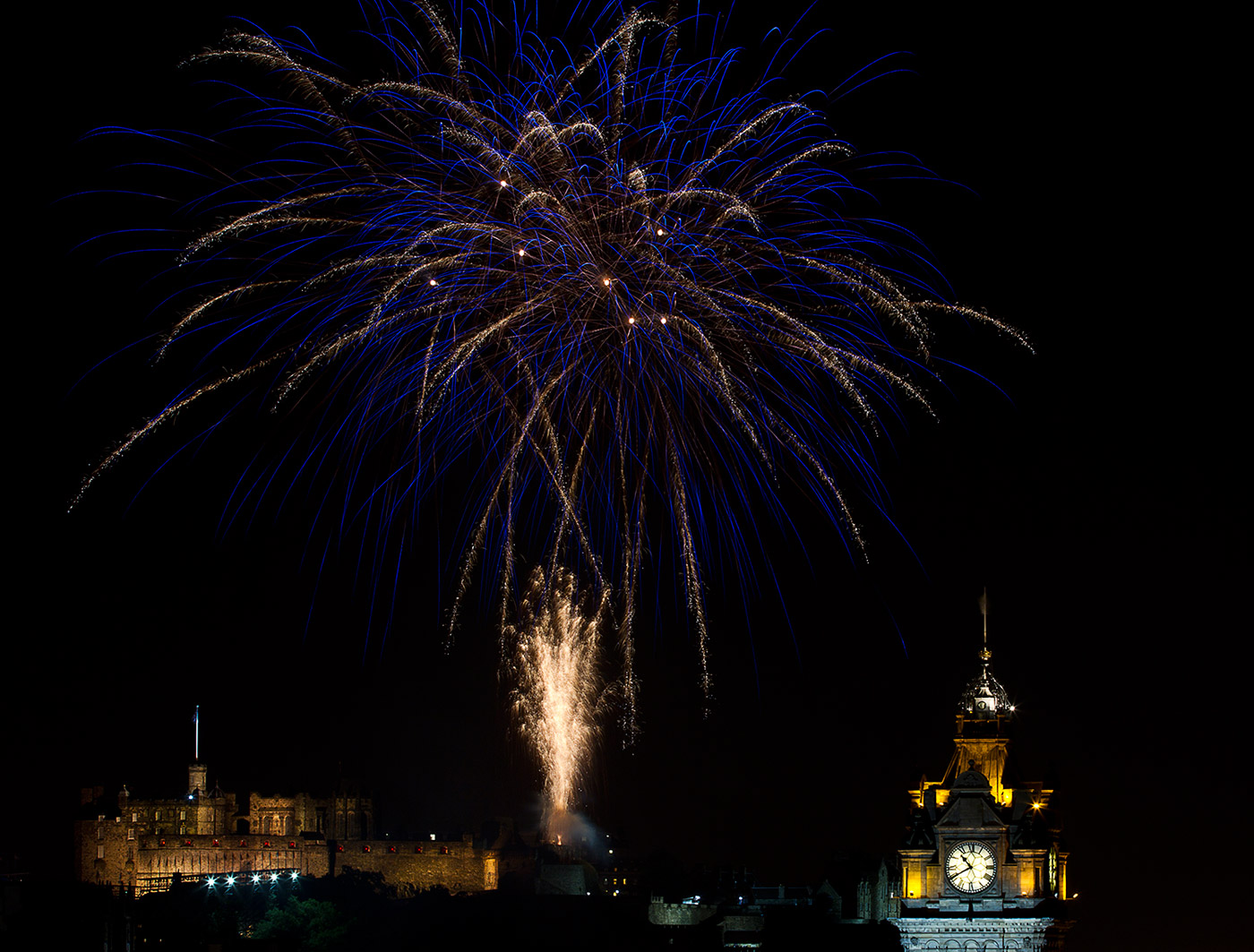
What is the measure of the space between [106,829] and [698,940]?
151 feet

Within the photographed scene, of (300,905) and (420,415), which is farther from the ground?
(420,415)

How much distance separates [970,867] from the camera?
52219 millimetres

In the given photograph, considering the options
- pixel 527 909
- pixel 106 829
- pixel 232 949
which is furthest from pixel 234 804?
pixel 232 949

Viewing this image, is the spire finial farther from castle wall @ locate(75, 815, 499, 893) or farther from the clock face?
castle wall @ locate(75, 815, 499, 893)

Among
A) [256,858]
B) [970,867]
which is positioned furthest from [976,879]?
[256,858]

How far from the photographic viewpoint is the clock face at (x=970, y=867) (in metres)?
52.2

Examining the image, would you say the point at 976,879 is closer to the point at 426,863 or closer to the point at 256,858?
the point at 426,863

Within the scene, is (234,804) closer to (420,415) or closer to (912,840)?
(912,840)

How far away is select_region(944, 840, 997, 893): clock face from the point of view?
171ft

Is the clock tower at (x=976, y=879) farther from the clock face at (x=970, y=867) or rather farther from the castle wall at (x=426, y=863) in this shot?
the castle wall at (x=426, y=863)

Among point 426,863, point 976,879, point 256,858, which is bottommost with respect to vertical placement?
point 426,863

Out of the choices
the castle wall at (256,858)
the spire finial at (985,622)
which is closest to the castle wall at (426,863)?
the castle wall at (256,858)

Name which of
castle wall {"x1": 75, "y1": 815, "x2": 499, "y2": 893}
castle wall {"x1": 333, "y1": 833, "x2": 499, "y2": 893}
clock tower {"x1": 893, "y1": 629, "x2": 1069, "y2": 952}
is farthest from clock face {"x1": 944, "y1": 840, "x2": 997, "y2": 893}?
castle wall {"x1": 75, "y1": 815, "x2": 499, "y2": 893}

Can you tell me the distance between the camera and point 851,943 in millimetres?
72875
